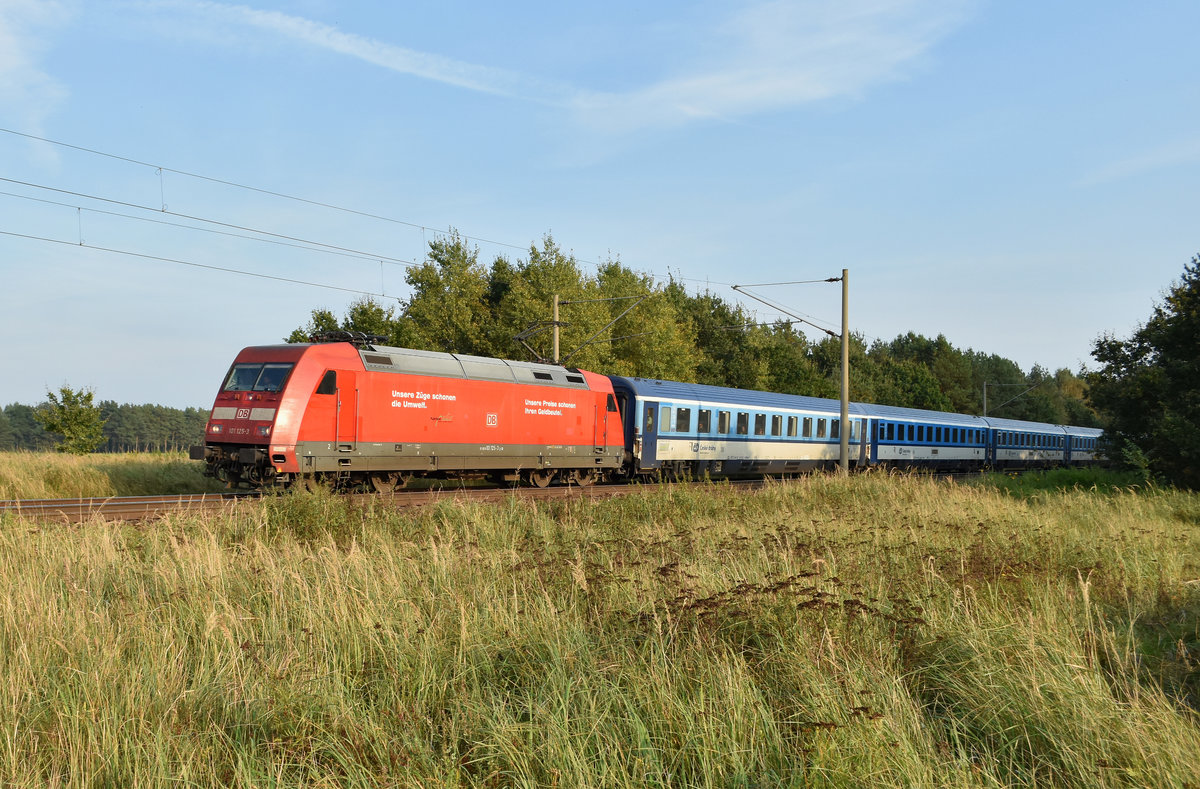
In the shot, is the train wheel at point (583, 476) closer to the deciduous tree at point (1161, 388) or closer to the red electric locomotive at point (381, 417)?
the red electric locomotive at point (381, 417)

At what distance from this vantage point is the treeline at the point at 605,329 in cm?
3922

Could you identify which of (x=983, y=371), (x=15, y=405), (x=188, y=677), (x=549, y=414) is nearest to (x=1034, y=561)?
(x=188, y=677)

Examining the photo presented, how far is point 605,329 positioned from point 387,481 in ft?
39.3

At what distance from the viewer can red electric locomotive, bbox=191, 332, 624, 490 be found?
15.9 metres

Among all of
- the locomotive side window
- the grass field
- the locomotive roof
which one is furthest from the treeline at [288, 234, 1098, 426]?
the grass field

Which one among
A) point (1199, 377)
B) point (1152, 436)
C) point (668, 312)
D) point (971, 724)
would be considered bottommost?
point (971, 724)

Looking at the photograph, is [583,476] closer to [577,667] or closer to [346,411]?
[346,411]

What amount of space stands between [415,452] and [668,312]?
35.9 metres

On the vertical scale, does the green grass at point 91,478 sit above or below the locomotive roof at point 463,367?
below

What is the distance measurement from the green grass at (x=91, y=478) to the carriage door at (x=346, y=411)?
533cm

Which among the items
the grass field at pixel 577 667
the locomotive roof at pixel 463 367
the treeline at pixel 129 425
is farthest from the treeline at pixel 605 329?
the treeline at pixel 129 425

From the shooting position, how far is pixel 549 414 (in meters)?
21.7

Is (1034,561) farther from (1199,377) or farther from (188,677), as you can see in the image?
(1199,377)

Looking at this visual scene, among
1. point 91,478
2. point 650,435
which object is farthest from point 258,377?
point 650,435
